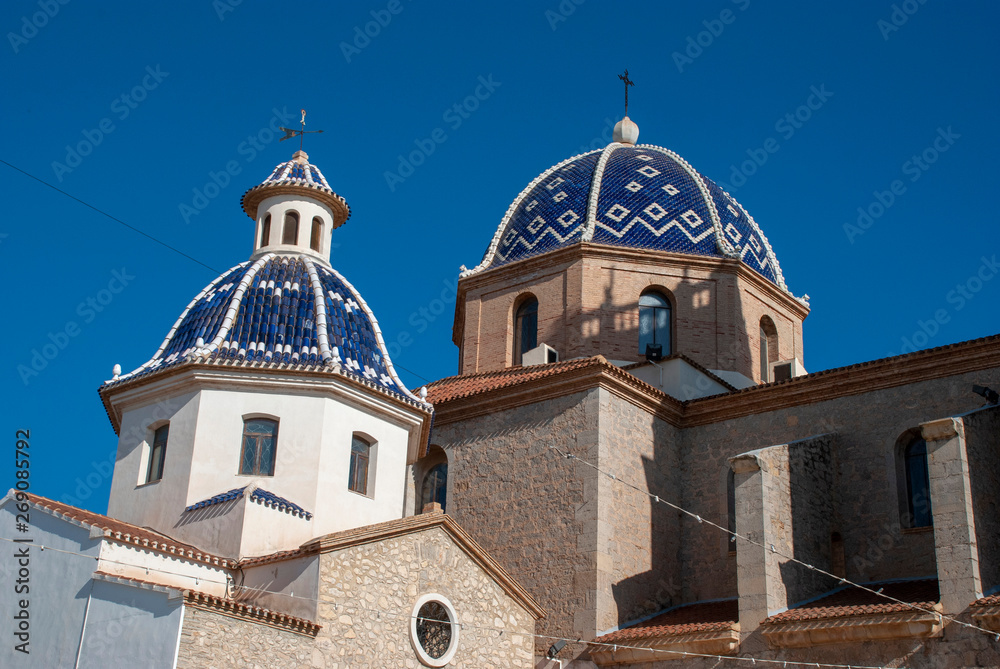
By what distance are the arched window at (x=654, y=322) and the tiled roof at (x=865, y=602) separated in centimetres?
565

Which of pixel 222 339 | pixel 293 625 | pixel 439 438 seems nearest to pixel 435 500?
pixel 439 438

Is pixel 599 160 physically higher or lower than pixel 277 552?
higher

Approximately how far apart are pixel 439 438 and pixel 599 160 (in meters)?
7.31

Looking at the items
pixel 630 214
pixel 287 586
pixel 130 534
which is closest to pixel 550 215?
pixel 630 214

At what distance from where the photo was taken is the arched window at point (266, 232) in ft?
57.0

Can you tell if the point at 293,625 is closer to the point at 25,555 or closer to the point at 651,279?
the point at 25,555

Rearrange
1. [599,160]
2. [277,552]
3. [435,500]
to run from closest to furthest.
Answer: [277,552] < [435,500] < [599,160]

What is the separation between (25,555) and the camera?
41.8 feet

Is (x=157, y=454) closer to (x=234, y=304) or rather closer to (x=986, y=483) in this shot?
(x=234, y=304)

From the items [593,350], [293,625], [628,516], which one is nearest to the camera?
[293,625]

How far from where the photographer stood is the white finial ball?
24375 mm

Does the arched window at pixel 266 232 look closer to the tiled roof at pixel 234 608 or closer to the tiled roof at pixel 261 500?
the tiled roof at pixel 261 500

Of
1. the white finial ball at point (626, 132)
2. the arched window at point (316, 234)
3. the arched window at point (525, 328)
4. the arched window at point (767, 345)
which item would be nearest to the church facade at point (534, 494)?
the arched window at point (316, 234)

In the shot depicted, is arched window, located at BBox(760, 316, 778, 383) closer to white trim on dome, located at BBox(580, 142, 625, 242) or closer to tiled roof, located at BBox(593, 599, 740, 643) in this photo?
white trim on dome, located at BBox(580, 142, 625, 242)
